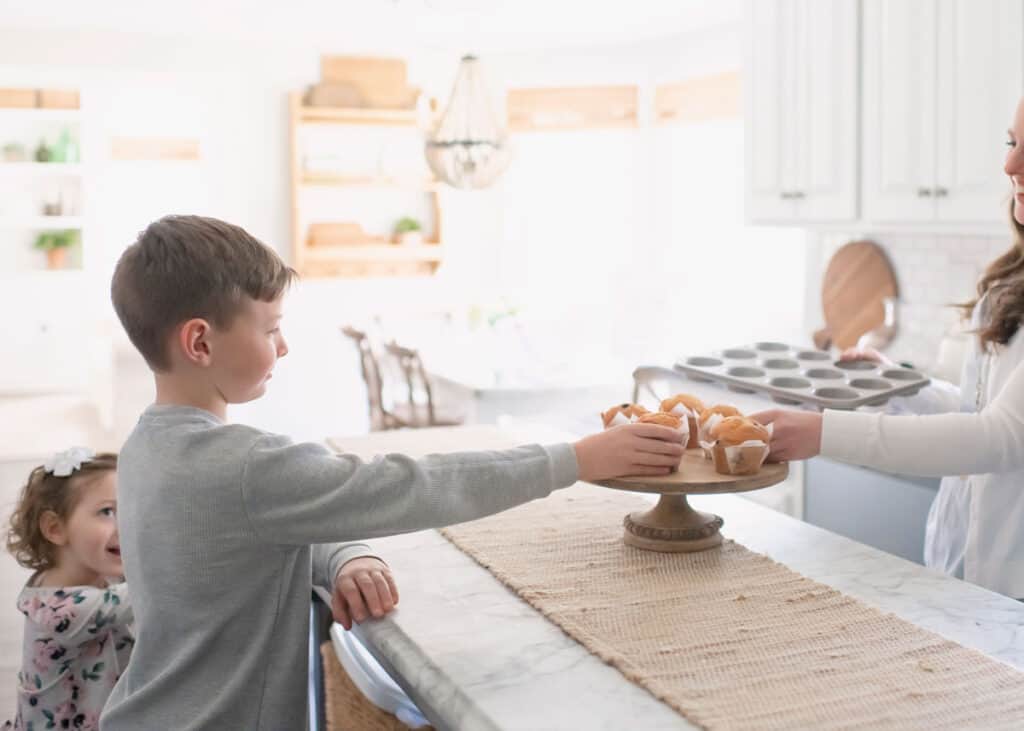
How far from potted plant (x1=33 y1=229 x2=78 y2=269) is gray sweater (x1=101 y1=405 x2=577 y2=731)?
6063mm

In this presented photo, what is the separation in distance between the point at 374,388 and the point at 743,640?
15.3 ft

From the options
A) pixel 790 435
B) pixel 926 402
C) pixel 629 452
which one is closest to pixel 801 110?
pixel 926 402

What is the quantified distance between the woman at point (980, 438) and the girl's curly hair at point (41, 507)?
122 cm

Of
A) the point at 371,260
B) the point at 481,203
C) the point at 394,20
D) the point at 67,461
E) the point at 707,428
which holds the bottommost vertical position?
the point at 67,461

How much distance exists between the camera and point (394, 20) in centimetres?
655

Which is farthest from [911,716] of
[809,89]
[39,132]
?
[39,132]

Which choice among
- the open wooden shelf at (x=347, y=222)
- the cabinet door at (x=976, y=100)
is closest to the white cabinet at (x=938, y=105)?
the cabinet door at (x=976, y=100)

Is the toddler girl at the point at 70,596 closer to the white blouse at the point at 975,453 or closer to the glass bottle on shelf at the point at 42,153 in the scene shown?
the white blouse at the point at 975,453

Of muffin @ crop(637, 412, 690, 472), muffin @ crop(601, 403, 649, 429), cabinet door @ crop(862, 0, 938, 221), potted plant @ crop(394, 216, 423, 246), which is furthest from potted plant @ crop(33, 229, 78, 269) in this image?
muffin @ crop(637, 412, 690, 472)

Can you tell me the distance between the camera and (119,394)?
23.2 feet

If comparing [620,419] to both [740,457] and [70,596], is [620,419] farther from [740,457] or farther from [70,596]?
[70,596]

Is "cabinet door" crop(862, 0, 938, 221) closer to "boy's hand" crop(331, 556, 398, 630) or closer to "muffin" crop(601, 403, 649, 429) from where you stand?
"muffin" crop(601, 403, 649, 429)

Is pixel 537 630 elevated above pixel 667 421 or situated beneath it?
situated beneath

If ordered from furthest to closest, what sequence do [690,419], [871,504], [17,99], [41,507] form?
[17,99] < [871,504] < [41,507] < [690,419]
